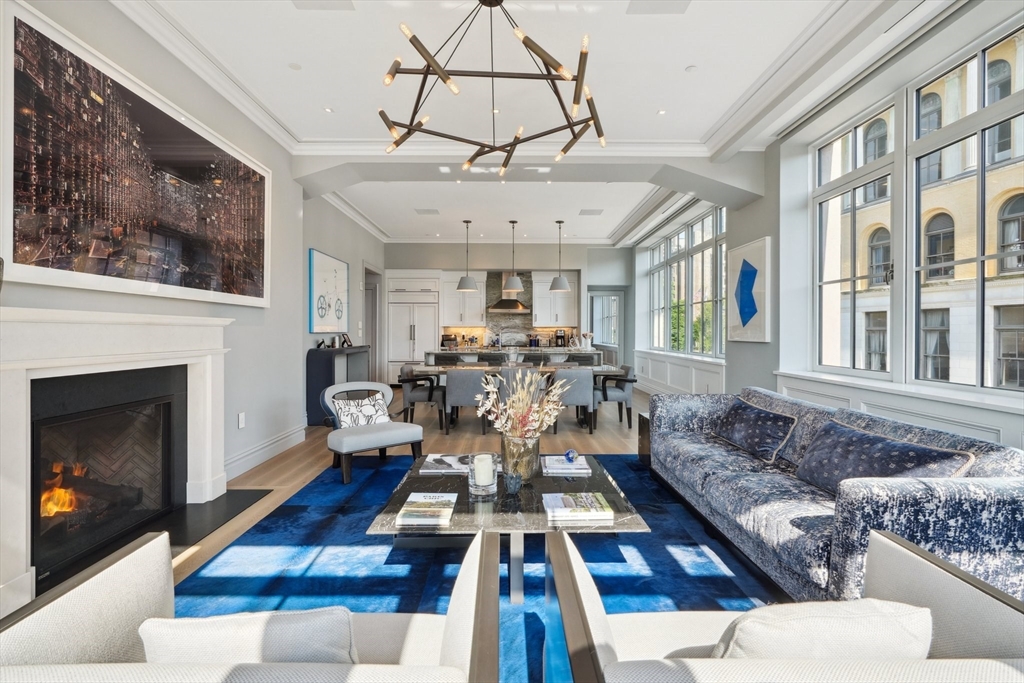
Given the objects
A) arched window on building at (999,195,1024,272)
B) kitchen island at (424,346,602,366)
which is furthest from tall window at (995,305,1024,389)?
kitchen island at (424,346,602,366)

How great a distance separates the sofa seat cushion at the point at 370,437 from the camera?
3.60 meters

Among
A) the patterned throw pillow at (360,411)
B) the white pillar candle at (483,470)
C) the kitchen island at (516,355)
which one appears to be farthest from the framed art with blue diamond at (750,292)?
the patterned throw pillow at (360,411)

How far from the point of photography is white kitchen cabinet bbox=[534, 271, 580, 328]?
10.0m

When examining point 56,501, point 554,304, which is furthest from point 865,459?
point 554,304

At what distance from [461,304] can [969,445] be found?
28.4ft

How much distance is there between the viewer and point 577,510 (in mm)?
2076

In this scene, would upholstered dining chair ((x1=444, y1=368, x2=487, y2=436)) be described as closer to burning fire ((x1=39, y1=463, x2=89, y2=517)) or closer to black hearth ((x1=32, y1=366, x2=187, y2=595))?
black hearth ((x1=32, y1=366, x2=187, y2=595))

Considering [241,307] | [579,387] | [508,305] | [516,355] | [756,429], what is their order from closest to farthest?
[756,429]
[241,307]
[579,387]
[516,355]
[508,305]

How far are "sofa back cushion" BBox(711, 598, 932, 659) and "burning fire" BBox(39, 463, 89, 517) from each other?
9.54ft

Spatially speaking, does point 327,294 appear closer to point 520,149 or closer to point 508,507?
point 520,149

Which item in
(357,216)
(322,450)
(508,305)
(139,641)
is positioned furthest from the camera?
(508,305)

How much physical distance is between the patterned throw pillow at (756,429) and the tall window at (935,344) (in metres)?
1.26

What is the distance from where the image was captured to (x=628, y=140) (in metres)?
4.68

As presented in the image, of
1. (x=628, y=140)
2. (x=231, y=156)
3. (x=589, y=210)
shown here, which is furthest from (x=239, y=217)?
(x=589, y=210)
